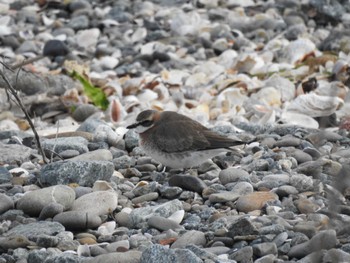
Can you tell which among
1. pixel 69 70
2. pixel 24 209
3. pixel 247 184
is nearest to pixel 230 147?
pixel 247 184

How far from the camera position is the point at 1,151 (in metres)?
7.53

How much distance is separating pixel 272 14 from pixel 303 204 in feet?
27.9

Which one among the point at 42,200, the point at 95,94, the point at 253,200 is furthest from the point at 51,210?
the point at 95,94

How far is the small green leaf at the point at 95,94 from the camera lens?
408 inches

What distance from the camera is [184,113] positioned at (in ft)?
31.4

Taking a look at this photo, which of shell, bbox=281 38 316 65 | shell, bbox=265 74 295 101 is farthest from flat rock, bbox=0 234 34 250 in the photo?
shell, bbox=281 38 316 65

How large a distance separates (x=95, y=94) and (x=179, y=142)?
3.76m

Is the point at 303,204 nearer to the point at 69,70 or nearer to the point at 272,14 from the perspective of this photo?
the point at 69,70

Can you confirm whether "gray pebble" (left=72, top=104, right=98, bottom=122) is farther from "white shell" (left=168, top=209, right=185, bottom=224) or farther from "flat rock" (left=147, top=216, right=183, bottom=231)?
"flat rock" (left=147, top=216, right=183, bottom=231)

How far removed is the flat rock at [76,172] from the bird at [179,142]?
0.45 metres

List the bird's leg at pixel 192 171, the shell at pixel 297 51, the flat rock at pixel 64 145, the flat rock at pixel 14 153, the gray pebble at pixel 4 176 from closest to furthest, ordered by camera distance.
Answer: the gray pebble at pixel 4 176, the bird's leg at pixel 192 171, the flat rock at pixel 14 153, the flat rock at pixel 64 145, the shell at pixel 297 51

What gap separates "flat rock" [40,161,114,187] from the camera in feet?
21.6

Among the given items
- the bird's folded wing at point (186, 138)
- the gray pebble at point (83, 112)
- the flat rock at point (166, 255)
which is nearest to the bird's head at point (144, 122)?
the bird's folded wing at point (186, 138)

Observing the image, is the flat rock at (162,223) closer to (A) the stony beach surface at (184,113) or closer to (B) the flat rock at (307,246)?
(A) the stony beach surface at (184,113)
